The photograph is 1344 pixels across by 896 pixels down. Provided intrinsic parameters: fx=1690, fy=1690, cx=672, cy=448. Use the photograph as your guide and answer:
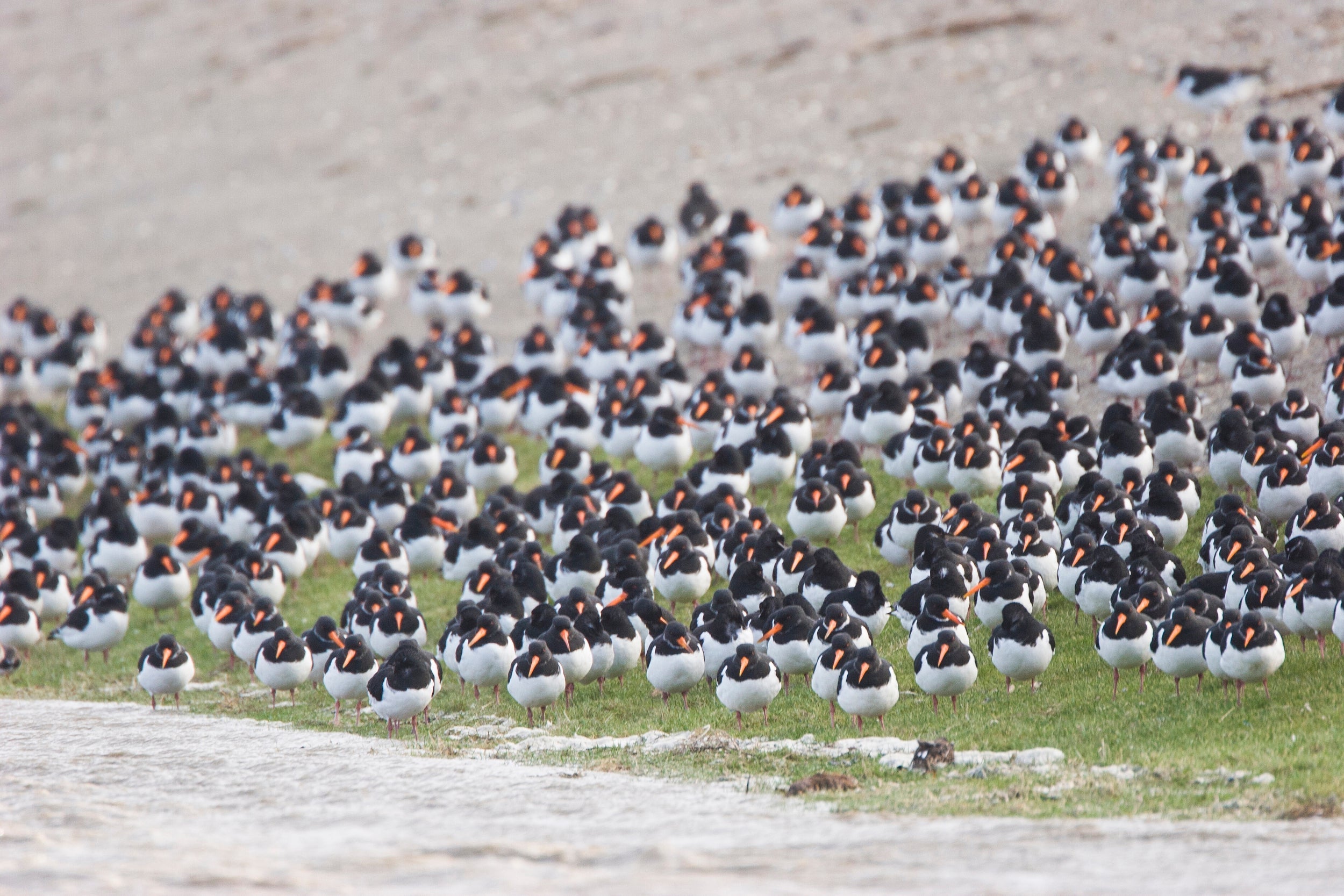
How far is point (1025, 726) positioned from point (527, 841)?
18.5ft

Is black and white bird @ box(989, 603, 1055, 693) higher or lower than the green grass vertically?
higher

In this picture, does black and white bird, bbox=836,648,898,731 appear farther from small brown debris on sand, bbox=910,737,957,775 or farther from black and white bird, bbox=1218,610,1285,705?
black and white bird, bbox=1218,610,1285,705

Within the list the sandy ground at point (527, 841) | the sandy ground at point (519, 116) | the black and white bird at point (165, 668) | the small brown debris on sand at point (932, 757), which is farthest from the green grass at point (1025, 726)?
the sandy ground at point (519, 116)

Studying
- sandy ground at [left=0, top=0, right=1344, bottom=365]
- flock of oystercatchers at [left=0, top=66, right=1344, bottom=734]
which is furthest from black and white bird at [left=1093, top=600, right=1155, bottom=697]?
sandy ground at [left=0, top=0, right=1344, bottom=365]

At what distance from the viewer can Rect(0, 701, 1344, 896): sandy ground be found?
11.5 metres

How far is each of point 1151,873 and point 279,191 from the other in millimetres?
35401

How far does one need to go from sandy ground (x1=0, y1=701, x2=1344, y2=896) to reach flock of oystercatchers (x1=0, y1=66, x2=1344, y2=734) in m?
2.66

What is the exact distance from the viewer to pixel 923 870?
1172 centimetres

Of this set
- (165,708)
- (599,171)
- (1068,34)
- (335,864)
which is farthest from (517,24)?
(335,864)

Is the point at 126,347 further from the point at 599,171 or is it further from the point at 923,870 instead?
the point at 923,870

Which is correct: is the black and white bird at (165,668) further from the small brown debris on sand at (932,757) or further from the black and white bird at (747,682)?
the small brown debris on sand at (932,757)

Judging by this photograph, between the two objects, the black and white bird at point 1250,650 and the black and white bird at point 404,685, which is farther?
the black and white bird at point 404,685

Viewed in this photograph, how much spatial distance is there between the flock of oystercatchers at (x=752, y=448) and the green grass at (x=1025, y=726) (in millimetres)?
355

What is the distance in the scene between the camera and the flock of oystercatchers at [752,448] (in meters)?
17.8
